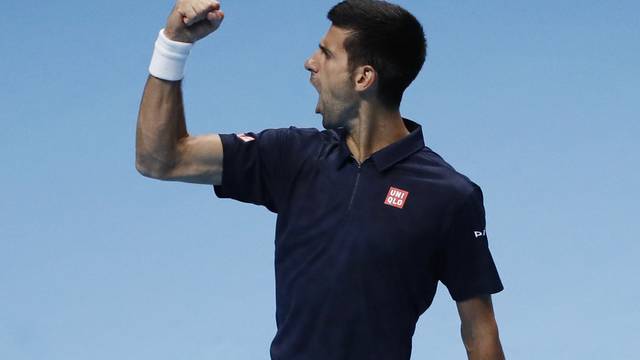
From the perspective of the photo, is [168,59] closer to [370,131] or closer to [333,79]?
[333,79]

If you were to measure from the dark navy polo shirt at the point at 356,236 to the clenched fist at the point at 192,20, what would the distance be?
1.31ft

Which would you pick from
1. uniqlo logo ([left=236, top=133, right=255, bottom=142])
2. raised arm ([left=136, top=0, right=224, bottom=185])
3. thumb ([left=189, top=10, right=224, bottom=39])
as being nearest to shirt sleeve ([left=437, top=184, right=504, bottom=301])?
uniqlo logo ([left=236, top=133, right=255, bottom=142])

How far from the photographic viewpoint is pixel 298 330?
6.75m

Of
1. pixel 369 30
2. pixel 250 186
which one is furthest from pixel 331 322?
pixel 369 30

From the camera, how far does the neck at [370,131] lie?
6879mm

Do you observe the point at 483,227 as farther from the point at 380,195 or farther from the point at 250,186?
the point at 250,186

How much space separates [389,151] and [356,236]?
334 mm

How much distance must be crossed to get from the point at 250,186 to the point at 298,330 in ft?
1.73

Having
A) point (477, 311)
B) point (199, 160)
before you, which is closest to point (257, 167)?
point (199, 160)

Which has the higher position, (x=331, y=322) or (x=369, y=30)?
(x=369, y=30)

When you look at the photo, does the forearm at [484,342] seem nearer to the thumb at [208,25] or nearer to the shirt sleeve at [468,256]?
the shirt sleeve at [468,256]

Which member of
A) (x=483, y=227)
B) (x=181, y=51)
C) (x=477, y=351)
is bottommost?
(x=477, y=351)

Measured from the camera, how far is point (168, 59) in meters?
6.65

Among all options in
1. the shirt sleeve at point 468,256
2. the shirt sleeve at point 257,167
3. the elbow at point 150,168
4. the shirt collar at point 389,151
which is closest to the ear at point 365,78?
the shirt collar at point 389,151
